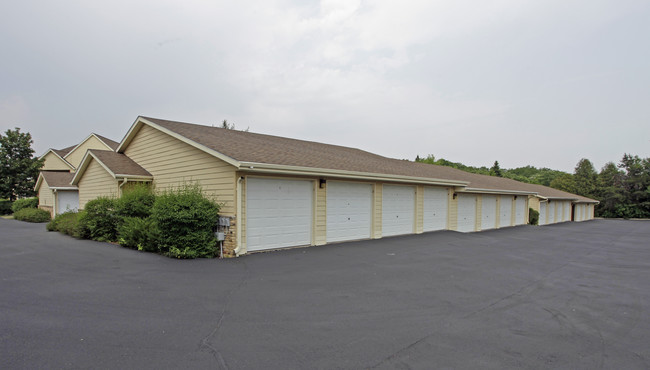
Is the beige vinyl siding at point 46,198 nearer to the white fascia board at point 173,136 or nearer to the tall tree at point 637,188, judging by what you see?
the white fascia board at point 173,136

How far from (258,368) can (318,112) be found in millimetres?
24761

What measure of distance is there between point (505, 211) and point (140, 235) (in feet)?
70.5

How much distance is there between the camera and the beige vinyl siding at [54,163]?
109 ft

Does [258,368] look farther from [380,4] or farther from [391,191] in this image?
[380,4]

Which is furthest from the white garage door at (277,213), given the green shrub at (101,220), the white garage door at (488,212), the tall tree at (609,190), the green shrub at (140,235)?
the tall tree at (609,190)

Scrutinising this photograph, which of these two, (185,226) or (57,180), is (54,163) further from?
(185,226)

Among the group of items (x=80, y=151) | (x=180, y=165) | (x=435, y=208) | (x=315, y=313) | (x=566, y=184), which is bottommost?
(x=315, y=313)

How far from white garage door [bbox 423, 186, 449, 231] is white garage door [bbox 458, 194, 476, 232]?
1415mm

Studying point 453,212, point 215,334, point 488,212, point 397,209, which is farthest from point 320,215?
point 488,212

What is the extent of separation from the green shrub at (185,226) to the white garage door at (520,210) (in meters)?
22.2

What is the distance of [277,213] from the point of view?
9.33 metres

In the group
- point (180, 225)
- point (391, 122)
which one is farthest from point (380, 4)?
point (391, 122)

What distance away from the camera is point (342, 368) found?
302 cm

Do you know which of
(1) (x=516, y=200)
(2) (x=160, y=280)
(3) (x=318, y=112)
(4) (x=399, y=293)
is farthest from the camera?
(3) (x=318, y=112)
